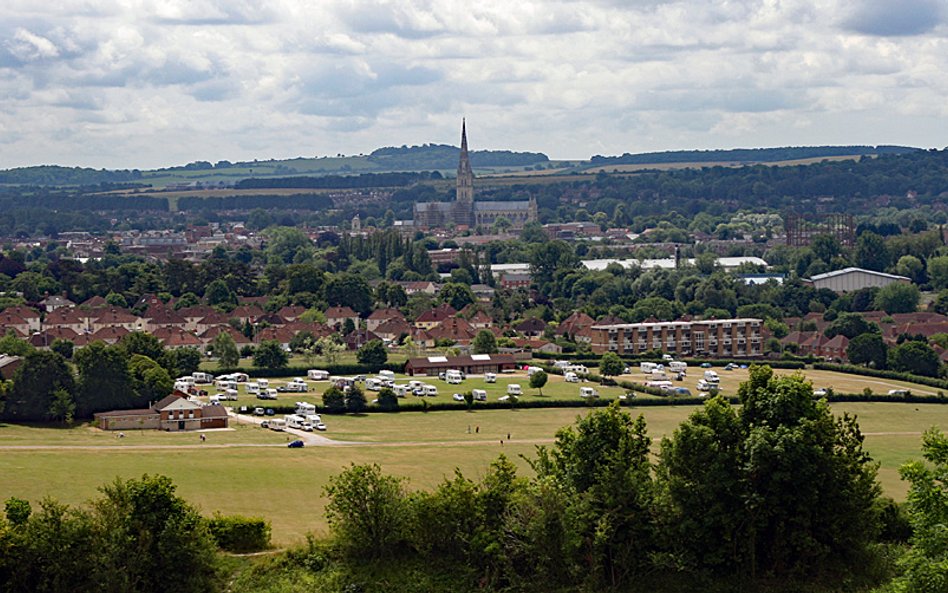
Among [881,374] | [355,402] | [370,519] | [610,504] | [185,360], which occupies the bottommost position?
[881,374]

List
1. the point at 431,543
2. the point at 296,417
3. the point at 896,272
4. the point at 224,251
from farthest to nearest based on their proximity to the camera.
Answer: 1. the point at 224,251
2. the point at 896,272
3. the point at 296,417
4. the point at 431,543

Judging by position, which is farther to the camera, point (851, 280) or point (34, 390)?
point (851, 280)

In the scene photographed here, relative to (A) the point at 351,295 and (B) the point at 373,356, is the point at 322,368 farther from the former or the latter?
(A) the point at 351,295

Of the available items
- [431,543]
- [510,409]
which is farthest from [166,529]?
[510,409]

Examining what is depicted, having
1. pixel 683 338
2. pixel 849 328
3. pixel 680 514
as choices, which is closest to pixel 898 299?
pixel 849 328

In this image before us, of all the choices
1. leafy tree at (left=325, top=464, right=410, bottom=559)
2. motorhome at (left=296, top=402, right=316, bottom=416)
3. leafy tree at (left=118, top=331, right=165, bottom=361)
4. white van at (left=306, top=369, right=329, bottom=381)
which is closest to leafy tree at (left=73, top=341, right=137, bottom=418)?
motorhome at (left=296, top=402, right=316, bottom=416)

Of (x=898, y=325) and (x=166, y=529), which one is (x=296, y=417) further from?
(x=898, y=325)
